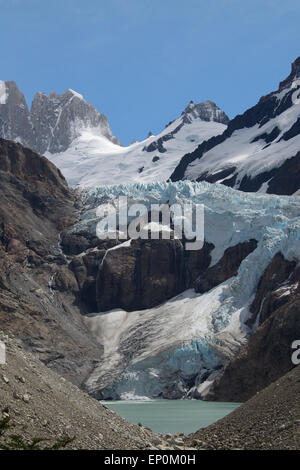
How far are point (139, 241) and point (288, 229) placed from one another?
38360mm

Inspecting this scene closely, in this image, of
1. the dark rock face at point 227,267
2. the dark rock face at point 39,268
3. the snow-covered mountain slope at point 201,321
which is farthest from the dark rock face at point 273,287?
the dark rock face at point 39,268

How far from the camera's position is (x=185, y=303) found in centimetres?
12862

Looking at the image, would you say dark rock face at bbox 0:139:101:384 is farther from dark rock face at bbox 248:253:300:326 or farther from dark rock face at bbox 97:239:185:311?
dark rock face at bbox 248:253:300:326

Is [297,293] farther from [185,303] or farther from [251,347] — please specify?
[185,303]

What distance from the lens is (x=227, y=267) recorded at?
428 feet

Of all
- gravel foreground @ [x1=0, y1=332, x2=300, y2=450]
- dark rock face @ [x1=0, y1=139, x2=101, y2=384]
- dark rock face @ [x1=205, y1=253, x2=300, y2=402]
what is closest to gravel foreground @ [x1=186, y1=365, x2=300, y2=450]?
gravel foreground @ [x1=0, y1=332, x2=300, y2=450]

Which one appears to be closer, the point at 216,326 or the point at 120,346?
the point at 216,326

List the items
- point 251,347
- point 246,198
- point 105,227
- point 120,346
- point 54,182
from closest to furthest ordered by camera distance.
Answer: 1. point 251,347
2. point 120,346
3. point 246,198
4. point 105,227
5. point 54,182

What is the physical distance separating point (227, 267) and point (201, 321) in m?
18.0

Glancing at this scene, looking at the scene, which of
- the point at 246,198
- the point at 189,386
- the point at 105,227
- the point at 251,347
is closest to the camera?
the point at 251,347

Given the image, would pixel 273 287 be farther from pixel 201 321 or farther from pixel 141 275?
pixel 141 275

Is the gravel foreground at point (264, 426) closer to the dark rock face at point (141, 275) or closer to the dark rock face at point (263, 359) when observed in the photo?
the dark rock face at point (263, 359)

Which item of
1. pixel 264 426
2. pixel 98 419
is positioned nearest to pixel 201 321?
pixel 264 426

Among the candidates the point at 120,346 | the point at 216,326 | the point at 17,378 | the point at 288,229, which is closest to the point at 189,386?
the point at 216,326
